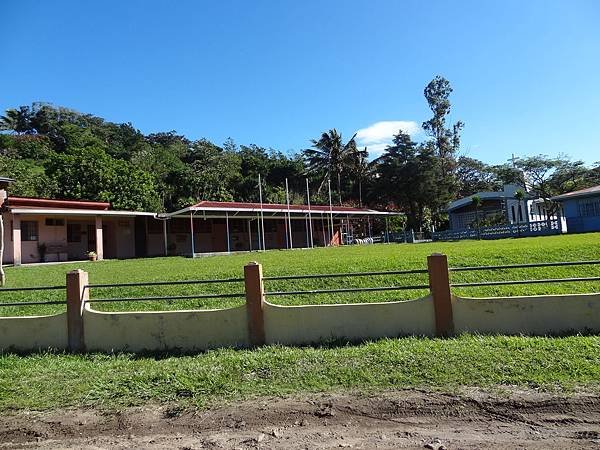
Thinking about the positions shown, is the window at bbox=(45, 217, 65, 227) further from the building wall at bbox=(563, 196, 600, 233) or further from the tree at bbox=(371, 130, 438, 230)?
the tree at bbox=(371, 130, 438, 230)

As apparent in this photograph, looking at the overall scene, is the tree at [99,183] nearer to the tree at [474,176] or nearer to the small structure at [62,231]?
the small structure at [62,231]

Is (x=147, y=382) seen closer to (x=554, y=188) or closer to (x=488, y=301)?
(x=488, y=301)

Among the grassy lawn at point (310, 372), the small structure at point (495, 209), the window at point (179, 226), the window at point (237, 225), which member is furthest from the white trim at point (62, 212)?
the small structure at point (495, 209)

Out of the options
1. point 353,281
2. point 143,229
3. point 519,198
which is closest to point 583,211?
point 519,198

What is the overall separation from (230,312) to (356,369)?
7.66 feet

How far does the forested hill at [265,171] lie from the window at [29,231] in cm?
1078

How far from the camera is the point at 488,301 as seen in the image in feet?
22.5

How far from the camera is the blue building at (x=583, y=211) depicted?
2744cm

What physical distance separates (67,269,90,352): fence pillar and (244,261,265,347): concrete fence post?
2.55 metres

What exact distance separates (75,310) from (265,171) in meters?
47.3

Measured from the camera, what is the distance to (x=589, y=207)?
28.3 metres

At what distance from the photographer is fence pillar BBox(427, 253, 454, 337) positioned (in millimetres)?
6867

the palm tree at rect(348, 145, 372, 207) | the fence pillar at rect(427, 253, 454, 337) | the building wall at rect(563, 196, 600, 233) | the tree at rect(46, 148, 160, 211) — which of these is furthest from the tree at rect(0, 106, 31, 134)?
the fence pillar at rect(427, 253, 454, 337)

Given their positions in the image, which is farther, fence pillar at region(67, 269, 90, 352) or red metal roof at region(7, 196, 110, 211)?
red metal roof at region(7, 196, 110, 211)
